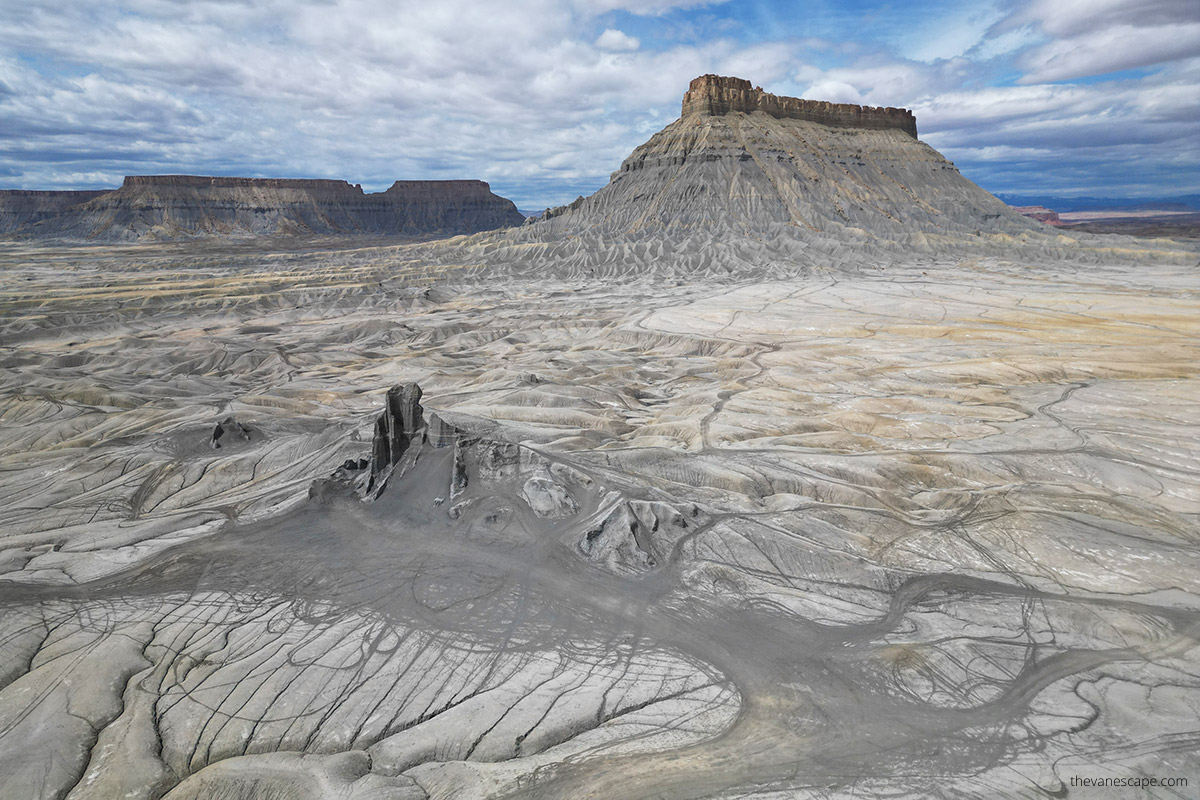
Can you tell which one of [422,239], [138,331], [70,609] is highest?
[422,239]

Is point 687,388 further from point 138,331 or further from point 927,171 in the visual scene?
point 927,171

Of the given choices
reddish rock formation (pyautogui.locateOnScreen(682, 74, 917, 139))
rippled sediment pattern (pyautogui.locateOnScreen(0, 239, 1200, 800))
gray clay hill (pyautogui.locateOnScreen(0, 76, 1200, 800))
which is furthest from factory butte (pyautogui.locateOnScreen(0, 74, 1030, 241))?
rippled sediment pattern (pyautogui.locateOnScreen(0, 239, 1200, 800))

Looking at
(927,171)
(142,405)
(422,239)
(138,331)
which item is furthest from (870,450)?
(422,239)

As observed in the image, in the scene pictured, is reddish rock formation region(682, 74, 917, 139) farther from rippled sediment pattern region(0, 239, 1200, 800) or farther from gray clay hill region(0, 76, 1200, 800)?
rippled sediment pattern region(0, 239, 1200, 800)

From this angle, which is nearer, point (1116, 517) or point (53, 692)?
point (53, 692)

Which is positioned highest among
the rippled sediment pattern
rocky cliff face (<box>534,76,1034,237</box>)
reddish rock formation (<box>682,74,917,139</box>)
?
reddish rock formation (<box>682,74,917,139</box>)

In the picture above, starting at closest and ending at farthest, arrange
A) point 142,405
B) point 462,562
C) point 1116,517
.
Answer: point 462,562 → point 1116,517 → point 142,405

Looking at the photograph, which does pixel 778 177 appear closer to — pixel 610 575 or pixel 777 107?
pixel 777 107

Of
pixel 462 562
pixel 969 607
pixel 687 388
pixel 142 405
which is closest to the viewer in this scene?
pixel 969 607
